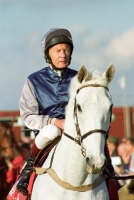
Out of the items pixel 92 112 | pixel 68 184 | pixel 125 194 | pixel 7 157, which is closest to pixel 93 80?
pixel 92 112

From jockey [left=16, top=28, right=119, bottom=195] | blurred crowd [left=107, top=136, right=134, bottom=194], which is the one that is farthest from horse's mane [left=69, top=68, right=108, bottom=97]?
blurred crowd [left=107, top=136, right=134, bottom=194]

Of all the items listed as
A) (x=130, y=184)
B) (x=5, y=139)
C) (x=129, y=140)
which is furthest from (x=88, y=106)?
(x=5, y=139)

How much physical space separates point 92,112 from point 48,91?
1589 millimetres

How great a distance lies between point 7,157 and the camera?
18.2m

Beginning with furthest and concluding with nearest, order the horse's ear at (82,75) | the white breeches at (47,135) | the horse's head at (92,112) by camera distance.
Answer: the white breeches at (47,135)
the horse's ear at (82,75)
the horse's head at (92,112)

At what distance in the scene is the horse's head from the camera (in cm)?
651

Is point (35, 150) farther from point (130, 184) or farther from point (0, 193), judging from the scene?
point (0, 193)

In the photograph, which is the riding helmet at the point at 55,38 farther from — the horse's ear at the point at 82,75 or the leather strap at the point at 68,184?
the leather strap at the point at 68,184

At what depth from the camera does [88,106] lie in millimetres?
6707

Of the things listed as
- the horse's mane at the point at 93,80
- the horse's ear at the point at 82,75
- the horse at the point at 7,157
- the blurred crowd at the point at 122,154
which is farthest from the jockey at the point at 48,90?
the horse at the point at 7,157

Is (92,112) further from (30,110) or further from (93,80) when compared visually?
(30,110)

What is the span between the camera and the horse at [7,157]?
17.4m

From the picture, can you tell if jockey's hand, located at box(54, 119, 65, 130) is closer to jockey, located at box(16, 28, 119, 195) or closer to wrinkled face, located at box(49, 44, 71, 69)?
jockey, located at box(16, 28, 119, 195)

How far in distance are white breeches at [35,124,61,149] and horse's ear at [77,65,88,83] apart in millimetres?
760
